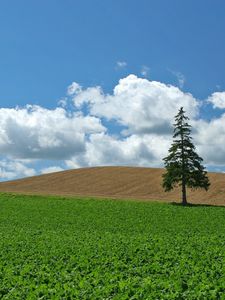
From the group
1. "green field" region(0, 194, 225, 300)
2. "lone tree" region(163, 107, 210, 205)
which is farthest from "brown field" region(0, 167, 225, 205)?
"green field" region(0, 194, 225, 300)

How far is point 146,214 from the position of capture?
48812 mm

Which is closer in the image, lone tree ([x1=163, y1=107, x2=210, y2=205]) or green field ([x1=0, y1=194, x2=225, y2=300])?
green field ([x1=0, y1=194, x2=225, y2=300])

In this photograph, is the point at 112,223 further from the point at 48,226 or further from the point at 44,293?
the point at 44,293

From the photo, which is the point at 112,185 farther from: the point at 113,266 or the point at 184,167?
the point at 113,266

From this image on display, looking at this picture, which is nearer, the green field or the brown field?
the green field

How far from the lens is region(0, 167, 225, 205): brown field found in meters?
80.6

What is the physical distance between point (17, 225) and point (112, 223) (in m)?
8.47

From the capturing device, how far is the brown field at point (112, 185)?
265 feet

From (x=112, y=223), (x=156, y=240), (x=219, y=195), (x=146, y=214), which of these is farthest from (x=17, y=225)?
(x=219, y=195)

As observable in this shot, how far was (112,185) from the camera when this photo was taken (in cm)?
9531

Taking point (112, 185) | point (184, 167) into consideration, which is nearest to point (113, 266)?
point (184, 167)

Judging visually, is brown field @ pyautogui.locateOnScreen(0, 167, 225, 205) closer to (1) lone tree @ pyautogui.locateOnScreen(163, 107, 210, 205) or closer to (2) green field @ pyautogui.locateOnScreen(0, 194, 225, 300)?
(1) lone tree @ pyautogui.locateOnScreen(163, 107, 210, 205)

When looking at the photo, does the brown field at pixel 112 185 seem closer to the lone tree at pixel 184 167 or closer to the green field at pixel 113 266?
the lone tree at pixel 184 167

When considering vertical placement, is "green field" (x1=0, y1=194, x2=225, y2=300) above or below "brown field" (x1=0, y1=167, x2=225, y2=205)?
below
